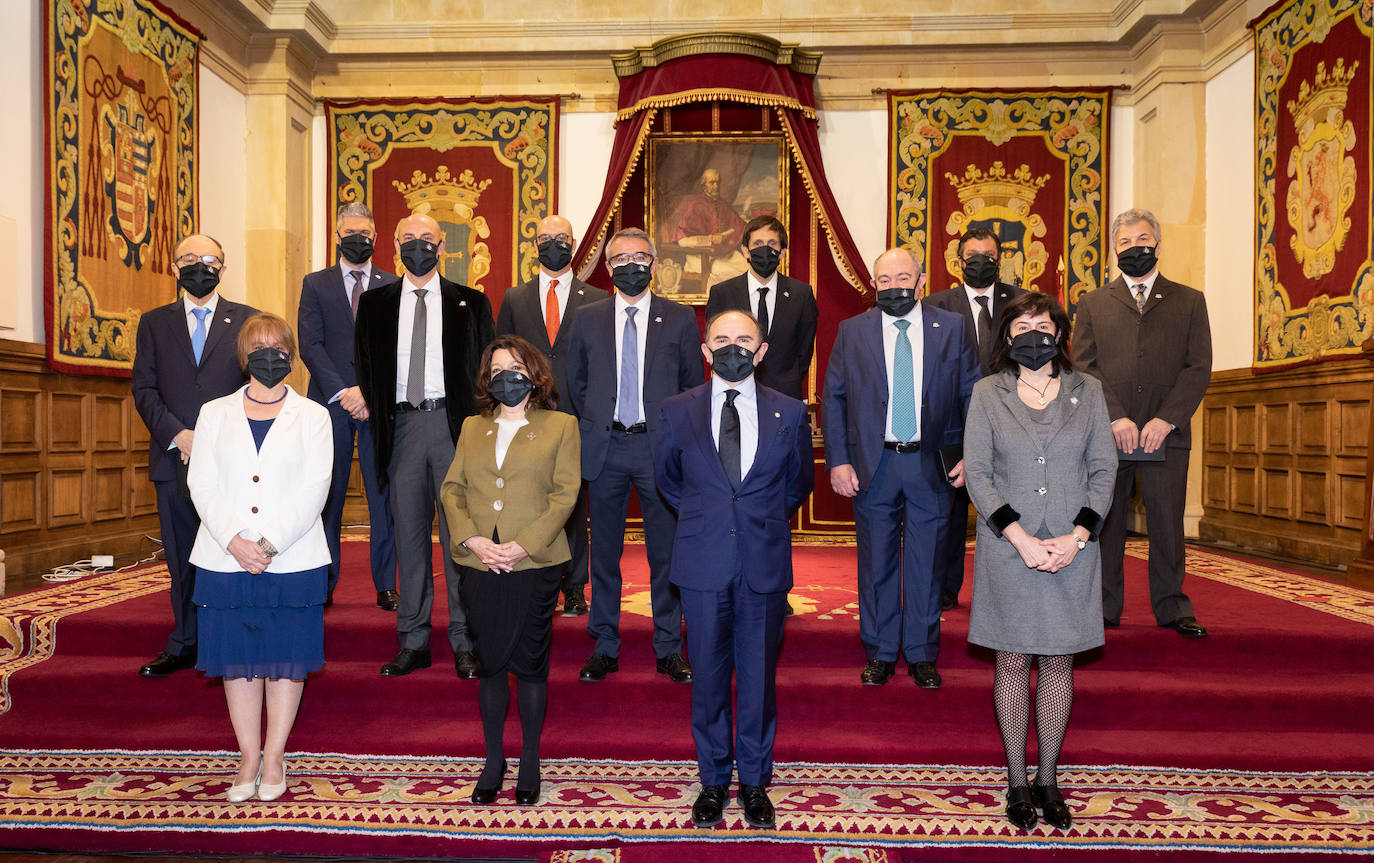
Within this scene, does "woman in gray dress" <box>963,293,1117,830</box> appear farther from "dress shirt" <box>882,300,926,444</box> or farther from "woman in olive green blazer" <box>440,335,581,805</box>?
"woman in olive green blazer" <box>440,335,581,805</box>

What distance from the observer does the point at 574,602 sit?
4.37 m

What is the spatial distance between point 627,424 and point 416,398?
0.82 meters

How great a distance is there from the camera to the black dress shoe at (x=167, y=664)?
3.67m

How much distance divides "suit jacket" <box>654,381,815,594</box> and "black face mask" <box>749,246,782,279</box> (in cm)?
139

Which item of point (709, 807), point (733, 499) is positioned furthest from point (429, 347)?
point (709, 807)

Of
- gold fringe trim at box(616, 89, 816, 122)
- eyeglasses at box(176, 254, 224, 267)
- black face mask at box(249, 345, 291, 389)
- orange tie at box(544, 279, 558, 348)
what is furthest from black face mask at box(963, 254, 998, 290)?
gold fringe trim at box(616, 89, 816, 122)

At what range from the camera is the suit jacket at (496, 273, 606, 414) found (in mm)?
4113

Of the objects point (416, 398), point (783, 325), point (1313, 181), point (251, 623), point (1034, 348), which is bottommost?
point (251, 623)

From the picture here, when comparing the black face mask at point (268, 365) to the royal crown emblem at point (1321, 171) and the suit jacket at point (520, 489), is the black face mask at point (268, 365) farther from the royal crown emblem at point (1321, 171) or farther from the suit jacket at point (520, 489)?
the royal crown emblem at point (1321, 171)

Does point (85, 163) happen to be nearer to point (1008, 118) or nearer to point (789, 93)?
point (789, 93)

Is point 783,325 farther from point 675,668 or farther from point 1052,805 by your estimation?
point 1052,805

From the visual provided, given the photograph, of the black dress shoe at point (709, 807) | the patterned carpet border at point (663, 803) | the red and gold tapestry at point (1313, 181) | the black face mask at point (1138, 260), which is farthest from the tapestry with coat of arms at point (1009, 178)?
the black dress shoe at point (709, 807)

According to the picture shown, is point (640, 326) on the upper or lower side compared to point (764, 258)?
lower

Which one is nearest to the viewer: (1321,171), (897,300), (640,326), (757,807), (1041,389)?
(757,807)
